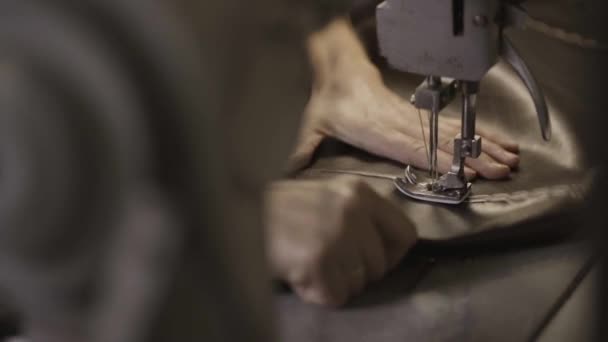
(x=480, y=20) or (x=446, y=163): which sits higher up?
(x=480, y=20)

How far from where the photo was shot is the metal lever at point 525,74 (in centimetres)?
50

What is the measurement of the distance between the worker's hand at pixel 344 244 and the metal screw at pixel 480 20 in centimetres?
12

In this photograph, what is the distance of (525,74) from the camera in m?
0.51

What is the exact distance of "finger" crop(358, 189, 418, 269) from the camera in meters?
0.46

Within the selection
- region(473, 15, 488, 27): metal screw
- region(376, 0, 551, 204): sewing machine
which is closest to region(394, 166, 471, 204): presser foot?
region(376, 0, 551, 204): sewing machine

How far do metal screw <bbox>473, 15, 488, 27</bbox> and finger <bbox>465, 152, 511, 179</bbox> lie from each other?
5.2 inches

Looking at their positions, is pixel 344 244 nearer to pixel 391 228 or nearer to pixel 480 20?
pixel 391 228

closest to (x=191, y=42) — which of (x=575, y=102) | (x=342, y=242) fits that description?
(x=342, y=242)

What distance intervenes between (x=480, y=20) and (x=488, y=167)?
0.14 metres

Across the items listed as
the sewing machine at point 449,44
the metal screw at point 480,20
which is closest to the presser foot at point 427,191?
the sewing machine at point 449,44

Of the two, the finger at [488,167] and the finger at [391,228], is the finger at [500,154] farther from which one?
the finger at [391,228]

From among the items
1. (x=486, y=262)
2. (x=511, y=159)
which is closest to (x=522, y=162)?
(x=511, y=159)

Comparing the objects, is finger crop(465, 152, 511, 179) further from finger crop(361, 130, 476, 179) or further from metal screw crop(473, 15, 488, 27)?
metal screw crop(473, 15, 488, 27)

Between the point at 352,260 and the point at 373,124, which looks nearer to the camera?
the point at 352,260
